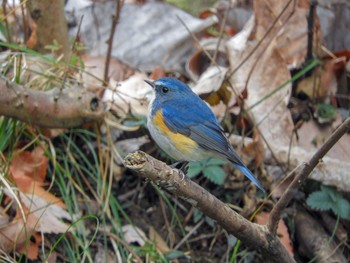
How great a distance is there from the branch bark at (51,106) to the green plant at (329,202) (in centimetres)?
158

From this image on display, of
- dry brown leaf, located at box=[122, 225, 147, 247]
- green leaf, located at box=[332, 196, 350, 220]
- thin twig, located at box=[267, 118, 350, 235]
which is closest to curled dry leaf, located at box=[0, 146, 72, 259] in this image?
dry brown leaf, located at box=[122, 225, 147, 247]

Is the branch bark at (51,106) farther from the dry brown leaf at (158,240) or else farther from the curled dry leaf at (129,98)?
the dry brown leaf at (158,240)

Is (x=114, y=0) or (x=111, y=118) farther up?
(x=114, y=0)

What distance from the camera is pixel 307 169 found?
2975 millimetres

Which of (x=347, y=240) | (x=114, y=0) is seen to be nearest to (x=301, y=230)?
(x=347, y=240)

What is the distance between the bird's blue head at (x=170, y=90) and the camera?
12.7ft

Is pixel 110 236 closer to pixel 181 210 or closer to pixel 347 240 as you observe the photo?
pixel 181 210

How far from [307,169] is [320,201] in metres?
1.23

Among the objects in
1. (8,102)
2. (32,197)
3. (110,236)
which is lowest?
(110,236)

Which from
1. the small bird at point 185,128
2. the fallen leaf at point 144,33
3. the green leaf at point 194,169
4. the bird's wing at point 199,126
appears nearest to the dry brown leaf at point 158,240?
the green leaf at point 194,169

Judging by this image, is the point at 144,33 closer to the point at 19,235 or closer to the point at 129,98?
the point at 129,98

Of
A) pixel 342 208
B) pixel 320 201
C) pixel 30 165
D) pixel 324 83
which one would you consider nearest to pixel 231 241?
pixel 320 201

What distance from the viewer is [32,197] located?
388 cm

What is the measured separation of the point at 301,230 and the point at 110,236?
1.33 metres
